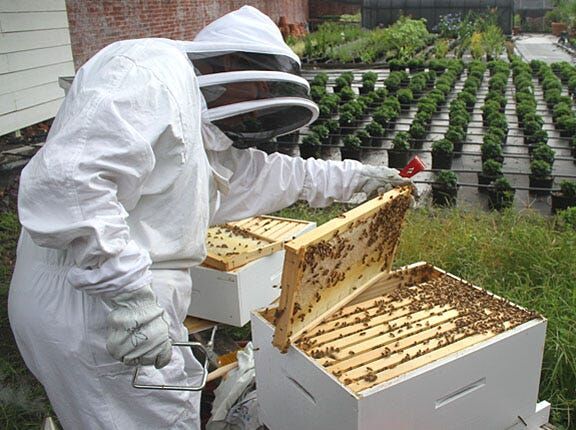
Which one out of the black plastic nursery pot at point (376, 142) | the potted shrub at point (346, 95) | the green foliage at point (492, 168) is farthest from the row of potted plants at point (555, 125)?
the potted shrub at point (346, 95)

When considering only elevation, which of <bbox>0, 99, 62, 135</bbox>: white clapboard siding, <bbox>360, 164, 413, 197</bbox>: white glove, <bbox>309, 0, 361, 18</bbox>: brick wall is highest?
<bbox>309, 0, 361, 18</bbox>: brick wall

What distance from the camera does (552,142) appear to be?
7156mm

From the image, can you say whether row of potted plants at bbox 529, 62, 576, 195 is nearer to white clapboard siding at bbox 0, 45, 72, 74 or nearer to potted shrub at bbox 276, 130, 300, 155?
potted shrub at bbox 276, 130, 300, 155

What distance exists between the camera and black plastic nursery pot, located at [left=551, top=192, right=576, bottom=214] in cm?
486

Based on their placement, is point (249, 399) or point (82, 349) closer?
point (82, 349)

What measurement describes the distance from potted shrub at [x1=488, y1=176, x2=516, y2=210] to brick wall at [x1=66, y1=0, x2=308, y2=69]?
5616 mm

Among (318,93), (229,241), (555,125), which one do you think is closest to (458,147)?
(555,125)

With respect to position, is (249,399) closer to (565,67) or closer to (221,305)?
(221,305)

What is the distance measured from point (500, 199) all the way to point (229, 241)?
2.91 metres

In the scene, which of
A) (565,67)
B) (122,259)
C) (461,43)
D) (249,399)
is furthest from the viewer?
(461,43)

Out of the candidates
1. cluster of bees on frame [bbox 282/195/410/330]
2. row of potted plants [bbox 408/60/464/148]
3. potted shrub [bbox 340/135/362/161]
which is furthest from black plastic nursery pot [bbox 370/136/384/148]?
cluster of bees on frame [bbox 282/195/410/330]

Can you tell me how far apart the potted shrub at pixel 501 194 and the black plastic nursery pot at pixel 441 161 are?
87 cm

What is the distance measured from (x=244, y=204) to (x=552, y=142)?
5.68 meters

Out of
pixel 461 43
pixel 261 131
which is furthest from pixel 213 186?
pixel 461 43
